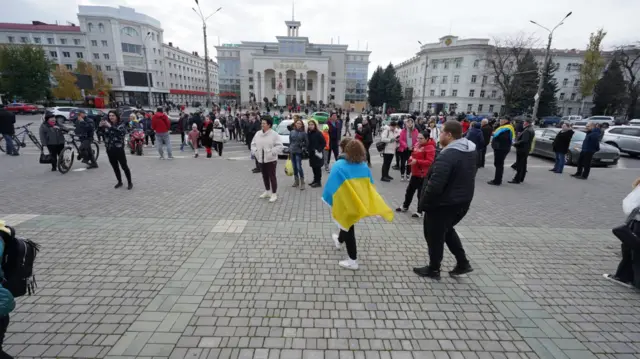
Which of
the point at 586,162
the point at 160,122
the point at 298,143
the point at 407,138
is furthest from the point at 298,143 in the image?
the point at 586,162

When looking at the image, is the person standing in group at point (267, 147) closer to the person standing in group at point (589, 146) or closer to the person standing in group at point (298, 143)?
the person standing in group at point (298, 143)

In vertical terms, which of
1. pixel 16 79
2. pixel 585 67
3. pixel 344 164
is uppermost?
pixel 585 67

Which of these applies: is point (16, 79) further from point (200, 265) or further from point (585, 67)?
point (585, 67)

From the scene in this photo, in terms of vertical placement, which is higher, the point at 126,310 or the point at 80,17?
the point at 80,17

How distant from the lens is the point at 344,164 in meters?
3.76

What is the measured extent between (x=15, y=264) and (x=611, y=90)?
70.3 m

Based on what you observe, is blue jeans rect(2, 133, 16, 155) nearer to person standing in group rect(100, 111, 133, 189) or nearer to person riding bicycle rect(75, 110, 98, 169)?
person riding bicycle rect(75, 110, 98, 169)

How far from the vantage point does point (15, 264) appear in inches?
84.9

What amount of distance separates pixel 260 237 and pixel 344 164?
212cm

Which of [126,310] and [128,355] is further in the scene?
[126,310]

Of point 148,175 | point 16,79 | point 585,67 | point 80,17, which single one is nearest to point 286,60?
point 80,17

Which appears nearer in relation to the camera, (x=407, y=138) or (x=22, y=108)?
(x=407, y=138)

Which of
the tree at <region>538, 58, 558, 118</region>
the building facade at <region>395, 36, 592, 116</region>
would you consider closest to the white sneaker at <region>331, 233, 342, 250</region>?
the tree at <region>538, 58, 558, 118</region>

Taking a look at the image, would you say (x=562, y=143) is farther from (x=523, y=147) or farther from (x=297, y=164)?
(x=297, y=164)
